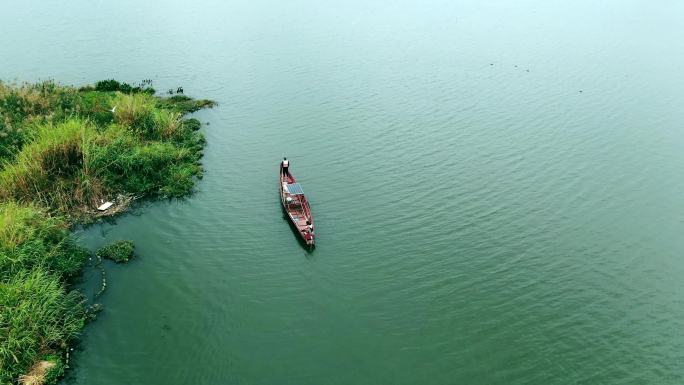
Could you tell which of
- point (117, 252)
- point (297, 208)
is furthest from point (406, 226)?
point (117, 252)

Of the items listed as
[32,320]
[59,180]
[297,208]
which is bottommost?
[32,320]

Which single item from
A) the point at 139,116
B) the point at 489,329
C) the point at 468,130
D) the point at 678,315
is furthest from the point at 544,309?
the point at 139,116

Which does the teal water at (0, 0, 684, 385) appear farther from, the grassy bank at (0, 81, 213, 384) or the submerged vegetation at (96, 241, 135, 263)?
the grassy bank at (0, 81, 213, 384)

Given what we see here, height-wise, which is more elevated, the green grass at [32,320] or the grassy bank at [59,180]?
the grassy bank at [59,180]

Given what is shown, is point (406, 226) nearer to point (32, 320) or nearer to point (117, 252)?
point (117, 252)

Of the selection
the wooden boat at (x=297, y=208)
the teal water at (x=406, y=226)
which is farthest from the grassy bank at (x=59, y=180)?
the wooden boat at (x=297, y=208)

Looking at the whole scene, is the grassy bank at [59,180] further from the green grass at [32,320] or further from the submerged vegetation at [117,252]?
the submerged vegetation at [117,252]

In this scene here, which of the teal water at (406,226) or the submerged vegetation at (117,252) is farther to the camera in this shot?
the submerged vegetation at (117,252)
